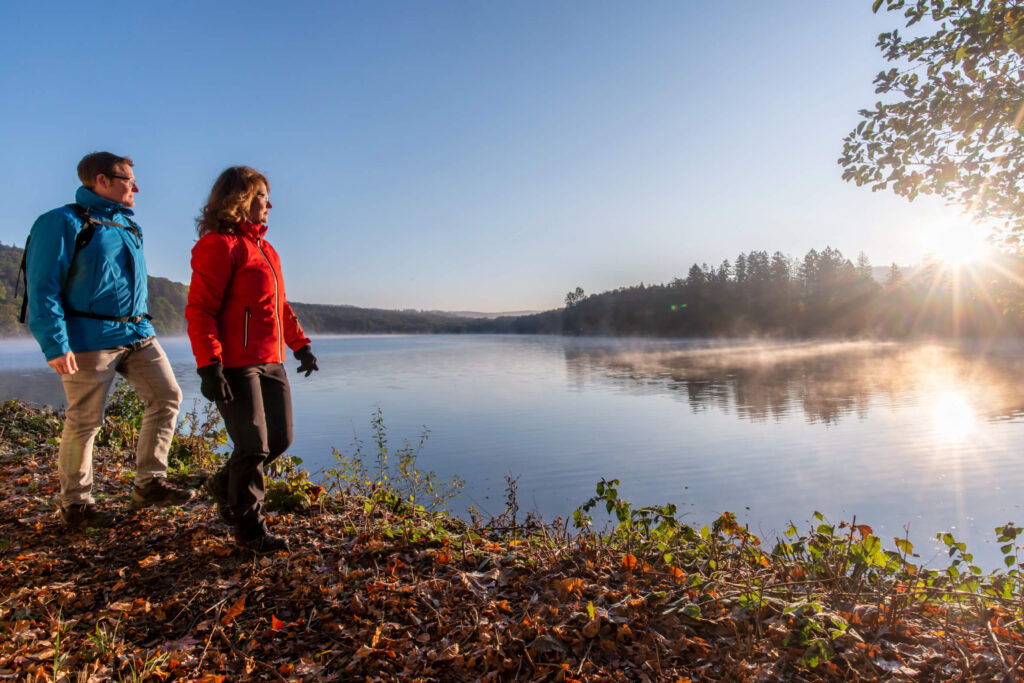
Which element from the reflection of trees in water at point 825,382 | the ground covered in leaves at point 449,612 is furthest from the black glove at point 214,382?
the reflection of trees in water at point 825,382

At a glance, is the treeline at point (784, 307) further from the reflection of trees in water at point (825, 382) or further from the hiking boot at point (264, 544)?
the hiking boot at point (264, 544)

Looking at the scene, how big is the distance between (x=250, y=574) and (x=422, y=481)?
4327 millimetres

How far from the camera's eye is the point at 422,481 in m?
7.02

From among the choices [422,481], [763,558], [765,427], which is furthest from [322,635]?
[765,427]

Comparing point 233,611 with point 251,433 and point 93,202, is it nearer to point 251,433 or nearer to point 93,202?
point 251,433

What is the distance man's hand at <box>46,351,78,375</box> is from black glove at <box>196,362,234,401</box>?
82 centimetres

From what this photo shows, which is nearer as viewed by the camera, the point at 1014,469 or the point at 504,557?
the point at 504,557

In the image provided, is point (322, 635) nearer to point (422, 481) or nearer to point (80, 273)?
point (80, 273)

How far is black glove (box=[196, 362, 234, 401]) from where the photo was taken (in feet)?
8.56

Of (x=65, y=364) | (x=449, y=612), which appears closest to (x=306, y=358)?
(x=65, y=364)

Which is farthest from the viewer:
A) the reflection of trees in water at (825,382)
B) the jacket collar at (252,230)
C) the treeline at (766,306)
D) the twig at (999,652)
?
the treeline at (766,306)

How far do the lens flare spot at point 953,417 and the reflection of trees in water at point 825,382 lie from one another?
1.17ft

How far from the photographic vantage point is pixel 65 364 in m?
→ 2.80

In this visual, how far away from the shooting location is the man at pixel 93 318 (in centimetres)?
283
